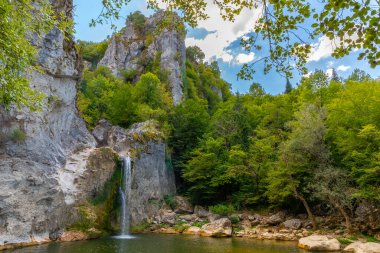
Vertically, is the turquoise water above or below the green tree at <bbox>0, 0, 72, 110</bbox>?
below

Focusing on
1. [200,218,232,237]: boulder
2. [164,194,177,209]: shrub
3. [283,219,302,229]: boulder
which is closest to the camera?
[200,218,232,237]: boulder

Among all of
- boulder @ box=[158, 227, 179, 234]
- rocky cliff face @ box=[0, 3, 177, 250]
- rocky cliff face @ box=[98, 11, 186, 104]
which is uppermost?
rocky cliff face @ box=[98, 11, 186, 104]

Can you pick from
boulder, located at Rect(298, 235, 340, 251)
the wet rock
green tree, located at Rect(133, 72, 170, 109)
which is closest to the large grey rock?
the wet rock

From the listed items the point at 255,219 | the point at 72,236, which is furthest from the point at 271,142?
the point at 72,236

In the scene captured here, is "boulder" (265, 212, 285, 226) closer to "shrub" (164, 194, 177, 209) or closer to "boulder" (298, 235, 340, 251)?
"boulder" (298, 235, 340, 251)

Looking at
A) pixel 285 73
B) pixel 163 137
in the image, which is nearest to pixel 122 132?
pixel 163 137

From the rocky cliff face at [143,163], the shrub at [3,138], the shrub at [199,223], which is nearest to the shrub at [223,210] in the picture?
the shrub at [199,223]

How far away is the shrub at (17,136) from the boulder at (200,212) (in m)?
16.4

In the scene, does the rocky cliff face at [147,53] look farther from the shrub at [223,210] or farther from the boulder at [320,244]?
the boulder at [320,244]

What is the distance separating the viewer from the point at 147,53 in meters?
53.5

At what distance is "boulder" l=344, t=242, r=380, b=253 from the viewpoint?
16.1m

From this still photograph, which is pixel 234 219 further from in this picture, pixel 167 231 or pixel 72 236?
pixel 72 236

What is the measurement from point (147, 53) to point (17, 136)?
118ft

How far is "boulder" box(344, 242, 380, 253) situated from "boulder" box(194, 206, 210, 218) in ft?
45.7
